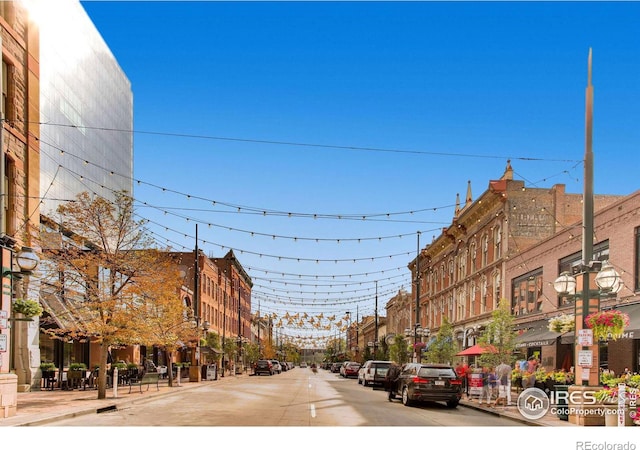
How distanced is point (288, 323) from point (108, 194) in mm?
29859

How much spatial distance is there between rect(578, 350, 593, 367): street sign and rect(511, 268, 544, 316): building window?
19.0 m

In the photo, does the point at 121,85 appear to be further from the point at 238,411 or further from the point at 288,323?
the point at 238,411

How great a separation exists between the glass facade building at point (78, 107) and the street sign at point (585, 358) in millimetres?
34120

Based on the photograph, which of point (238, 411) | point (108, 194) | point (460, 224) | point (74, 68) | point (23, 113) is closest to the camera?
point (238, 411)

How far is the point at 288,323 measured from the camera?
3428 inches

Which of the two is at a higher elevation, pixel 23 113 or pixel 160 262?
pixel 23 113

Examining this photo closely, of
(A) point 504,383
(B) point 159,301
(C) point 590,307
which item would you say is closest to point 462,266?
(A) point 504,383

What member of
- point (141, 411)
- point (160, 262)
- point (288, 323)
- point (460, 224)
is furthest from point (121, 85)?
point (141, 411)

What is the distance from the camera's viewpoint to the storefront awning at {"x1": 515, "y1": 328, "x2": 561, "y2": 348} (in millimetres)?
29223

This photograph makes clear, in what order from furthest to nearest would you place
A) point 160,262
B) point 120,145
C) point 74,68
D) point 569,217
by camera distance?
point 120,145 < point 74,68 < point 569,217 < point 160,262

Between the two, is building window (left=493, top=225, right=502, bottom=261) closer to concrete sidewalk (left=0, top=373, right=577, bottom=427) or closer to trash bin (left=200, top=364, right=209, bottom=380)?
concrete sidewalk (left=0, top=373, right=577, bottom=427)

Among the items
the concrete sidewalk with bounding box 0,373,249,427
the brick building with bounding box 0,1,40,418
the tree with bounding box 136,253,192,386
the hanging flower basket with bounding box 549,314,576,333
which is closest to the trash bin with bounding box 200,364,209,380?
the tree with bounding box 136,253,192,386

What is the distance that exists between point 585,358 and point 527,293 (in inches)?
847

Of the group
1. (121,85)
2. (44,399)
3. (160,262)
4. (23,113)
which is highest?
(121,85)
